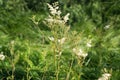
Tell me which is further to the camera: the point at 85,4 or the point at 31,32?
the point at 85,4

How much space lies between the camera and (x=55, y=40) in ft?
9.50

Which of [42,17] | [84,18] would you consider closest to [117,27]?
[84,18]

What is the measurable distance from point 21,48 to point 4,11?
5.39 feet

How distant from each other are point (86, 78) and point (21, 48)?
0.84 m

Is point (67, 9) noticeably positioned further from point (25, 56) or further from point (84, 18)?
point (25, 56)

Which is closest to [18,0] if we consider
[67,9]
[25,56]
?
[67,9]

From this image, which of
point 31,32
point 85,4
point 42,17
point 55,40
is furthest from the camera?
point 85,4

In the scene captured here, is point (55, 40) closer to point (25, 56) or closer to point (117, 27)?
point (25, 56)

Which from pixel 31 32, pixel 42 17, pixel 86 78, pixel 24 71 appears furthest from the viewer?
pixel 42 17

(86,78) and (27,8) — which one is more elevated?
(27,8)

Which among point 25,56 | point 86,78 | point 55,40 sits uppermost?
point 55,40

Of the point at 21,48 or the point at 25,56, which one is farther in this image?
the point at 21,48

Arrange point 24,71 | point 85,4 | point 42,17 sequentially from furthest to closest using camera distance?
point 85,4, point 42,17, point 24,71

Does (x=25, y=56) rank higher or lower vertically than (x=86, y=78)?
higher
